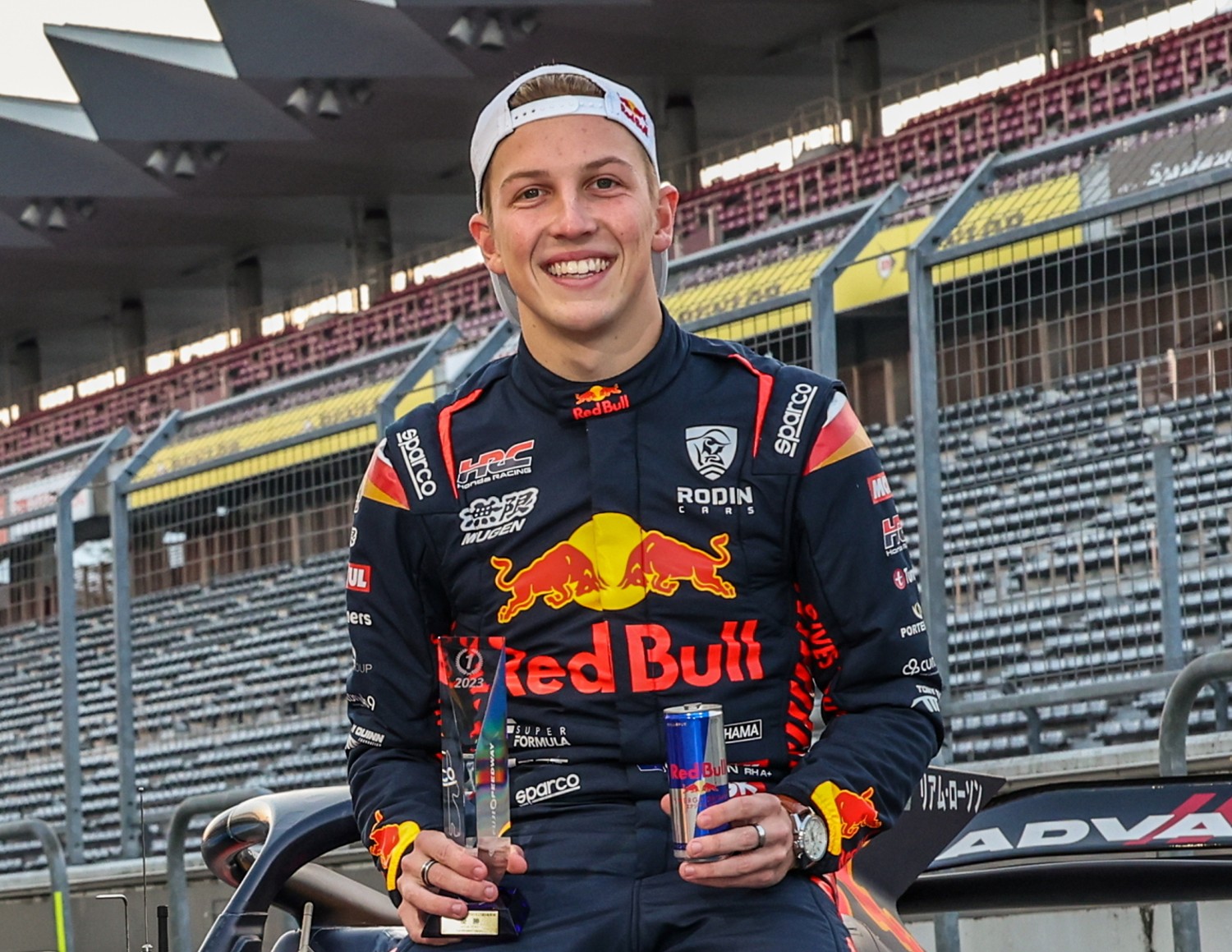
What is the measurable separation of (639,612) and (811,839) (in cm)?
26

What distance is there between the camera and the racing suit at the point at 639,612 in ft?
5.83

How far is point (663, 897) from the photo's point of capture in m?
1.73

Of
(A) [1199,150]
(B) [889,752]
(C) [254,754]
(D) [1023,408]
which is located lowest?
(C) [254,754]

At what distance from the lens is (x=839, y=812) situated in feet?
5.75

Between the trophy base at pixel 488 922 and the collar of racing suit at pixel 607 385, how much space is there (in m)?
0.46

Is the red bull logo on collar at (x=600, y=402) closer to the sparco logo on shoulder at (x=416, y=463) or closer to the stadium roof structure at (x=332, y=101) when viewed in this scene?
the sparco logo on shoulder at (x=416, y=463)

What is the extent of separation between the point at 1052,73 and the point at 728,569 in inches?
751

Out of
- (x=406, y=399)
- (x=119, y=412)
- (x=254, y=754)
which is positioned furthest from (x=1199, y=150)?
(x=119, y=412)

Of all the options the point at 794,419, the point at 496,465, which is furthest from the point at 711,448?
the point at 496,465

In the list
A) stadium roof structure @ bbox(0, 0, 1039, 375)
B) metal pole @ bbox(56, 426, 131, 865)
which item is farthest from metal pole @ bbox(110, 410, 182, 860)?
stadium roof structure @ bbox(0, 0, 1039, 375)

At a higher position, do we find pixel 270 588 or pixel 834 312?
pixel 834 312

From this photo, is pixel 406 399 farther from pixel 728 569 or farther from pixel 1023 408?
pixel 728 569

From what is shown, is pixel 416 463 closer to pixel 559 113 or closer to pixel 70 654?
pixel 559 113

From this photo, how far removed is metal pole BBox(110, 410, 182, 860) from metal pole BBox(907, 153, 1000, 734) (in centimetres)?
290
